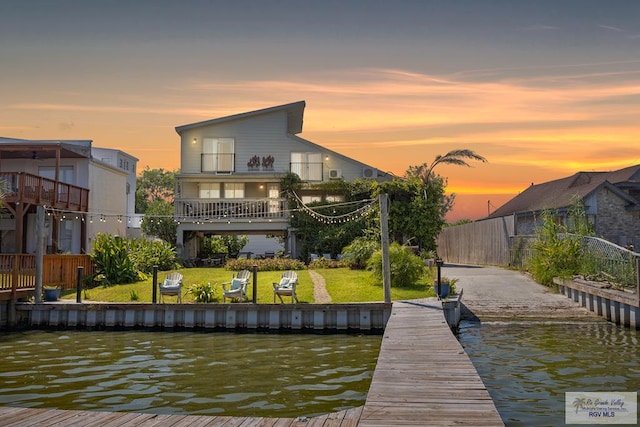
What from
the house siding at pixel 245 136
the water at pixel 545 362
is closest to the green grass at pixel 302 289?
the water at pixel 545 362

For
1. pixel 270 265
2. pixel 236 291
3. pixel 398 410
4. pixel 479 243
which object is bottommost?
pixel 398 410

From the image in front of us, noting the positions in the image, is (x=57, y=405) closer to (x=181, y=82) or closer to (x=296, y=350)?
(x=296, y=350)

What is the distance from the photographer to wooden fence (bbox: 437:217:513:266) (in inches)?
1184

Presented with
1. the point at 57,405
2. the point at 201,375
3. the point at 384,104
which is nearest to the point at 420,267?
the point at 384,104

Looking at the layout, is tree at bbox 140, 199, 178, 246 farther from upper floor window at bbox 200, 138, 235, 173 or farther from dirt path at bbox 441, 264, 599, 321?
dirt path at bbox 441, 264, 599, 321

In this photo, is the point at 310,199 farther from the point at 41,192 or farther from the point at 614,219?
the point at 614,219

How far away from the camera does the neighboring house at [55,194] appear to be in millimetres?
28156

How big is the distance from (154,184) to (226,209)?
153 ft

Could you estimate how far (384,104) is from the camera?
2345 centimetres

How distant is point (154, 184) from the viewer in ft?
251

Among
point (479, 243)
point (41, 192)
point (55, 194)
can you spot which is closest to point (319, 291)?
point (55, 194)

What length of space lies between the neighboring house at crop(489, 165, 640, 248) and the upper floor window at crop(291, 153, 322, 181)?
1188cm

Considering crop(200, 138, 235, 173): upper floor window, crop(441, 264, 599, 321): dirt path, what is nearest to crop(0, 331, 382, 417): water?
crop(441, 264, 599, 321): dirt path

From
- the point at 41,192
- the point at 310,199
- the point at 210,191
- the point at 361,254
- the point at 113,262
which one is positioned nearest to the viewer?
the point at 113,262
